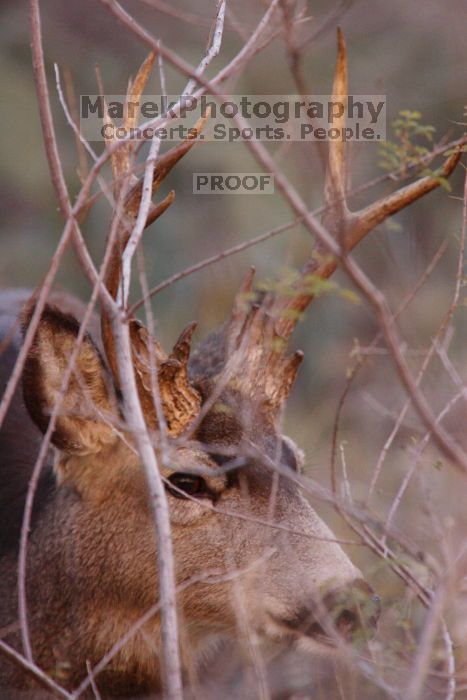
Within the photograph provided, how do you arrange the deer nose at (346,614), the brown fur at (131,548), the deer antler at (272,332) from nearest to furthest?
the deer nose at (346,614)
the brown fur at (131,548)
the deer antler at (272,332)

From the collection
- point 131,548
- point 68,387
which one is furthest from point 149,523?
point 68,387

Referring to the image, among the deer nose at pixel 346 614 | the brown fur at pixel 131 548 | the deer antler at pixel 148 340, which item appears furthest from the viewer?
the brown fur at pixel 131 548

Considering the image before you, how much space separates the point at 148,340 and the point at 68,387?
0.37 metres

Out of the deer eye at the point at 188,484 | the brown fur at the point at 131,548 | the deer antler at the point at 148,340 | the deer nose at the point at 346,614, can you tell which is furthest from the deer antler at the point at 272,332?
the deer nose at the point at 346,614

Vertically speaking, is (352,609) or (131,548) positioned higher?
(131,548)

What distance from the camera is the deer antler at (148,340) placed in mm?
3854

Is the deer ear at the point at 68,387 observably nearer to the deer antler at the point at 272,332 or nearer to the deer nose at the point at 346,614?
the deer antler at the point at 272,332

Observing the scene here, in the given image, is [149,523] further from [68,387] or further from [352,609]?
[352,609]

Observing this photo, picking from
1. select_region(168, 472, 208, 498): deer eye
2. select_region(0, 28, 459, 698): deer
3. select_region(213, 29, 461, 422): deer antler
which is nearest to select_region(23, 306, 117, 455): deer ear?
select_region(0, 28, 459, 698): deer

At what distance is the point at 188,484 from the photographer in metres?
4.12

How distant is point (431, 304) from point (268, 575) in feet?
18.7

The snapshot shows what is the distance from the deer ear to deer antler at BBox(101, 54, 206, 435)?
0.08m

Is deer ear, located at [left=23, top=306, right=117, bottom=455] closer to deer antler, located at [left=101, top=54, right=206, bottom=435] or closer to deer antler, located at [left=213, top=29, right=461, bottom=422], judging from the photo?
deer antler, located at [left=101, top=54, right=206, bottom=435]

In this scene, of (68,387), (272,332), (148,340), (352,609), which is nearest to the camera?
(352,609)
